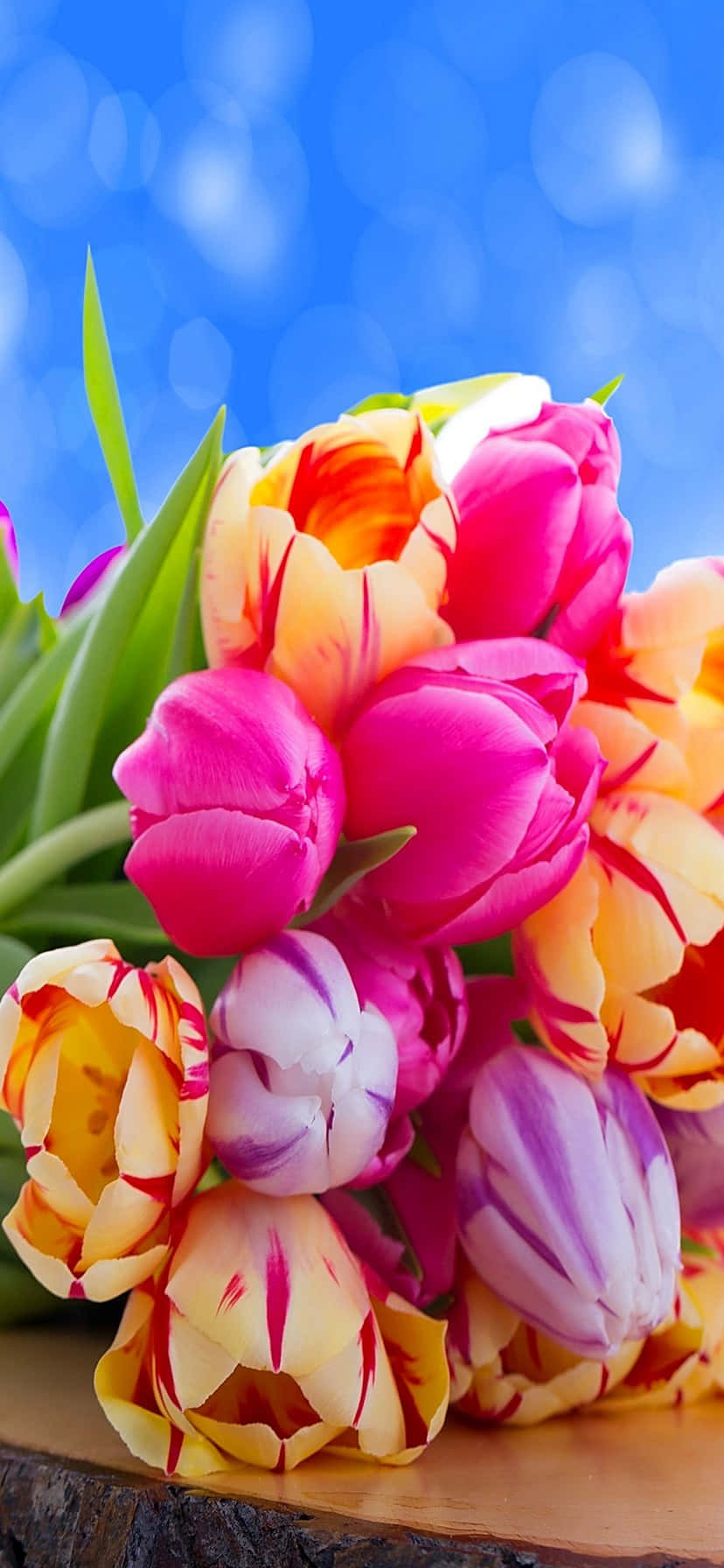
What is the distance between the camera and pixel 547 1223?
0.24 metres

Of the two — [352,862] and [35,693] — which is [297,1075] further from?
[35,693]

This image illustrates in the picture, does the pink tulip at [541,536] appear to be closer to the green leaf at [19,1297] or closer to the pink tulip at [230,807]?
the pink tulip at [230,807]

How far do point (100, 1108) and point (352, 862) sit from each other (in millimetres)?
54

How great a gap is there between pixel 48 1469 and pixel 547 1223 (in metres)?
0.08

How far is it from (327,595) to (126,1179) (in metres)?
0.09

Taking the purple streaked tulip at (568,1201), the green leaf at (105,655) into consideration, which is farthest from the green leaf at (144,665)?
the purple streaked tulip at (568,1201)

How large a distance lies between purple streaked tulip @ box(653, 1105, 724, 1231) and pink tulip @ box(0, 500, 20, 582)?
20cm

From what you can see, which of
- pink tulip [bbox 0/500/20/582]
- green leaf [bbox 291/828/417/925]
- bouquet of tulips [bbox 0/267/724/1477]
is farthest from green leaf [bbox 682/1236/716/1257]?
pink tulip [bbox 0/500/20/582]

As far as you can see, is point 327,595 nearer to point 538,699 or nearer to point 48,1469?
point 538,699

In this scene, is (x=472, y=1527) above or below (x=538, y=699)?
below

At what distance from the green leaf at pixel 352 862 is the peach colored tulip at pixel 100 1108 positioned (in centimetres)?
3

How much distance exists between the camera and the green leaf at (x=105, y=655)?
290mm

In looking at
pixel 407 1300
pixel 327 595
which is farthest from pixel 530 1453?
pixel 327 595

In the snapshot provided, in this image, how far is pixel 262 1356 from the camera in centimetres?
22
